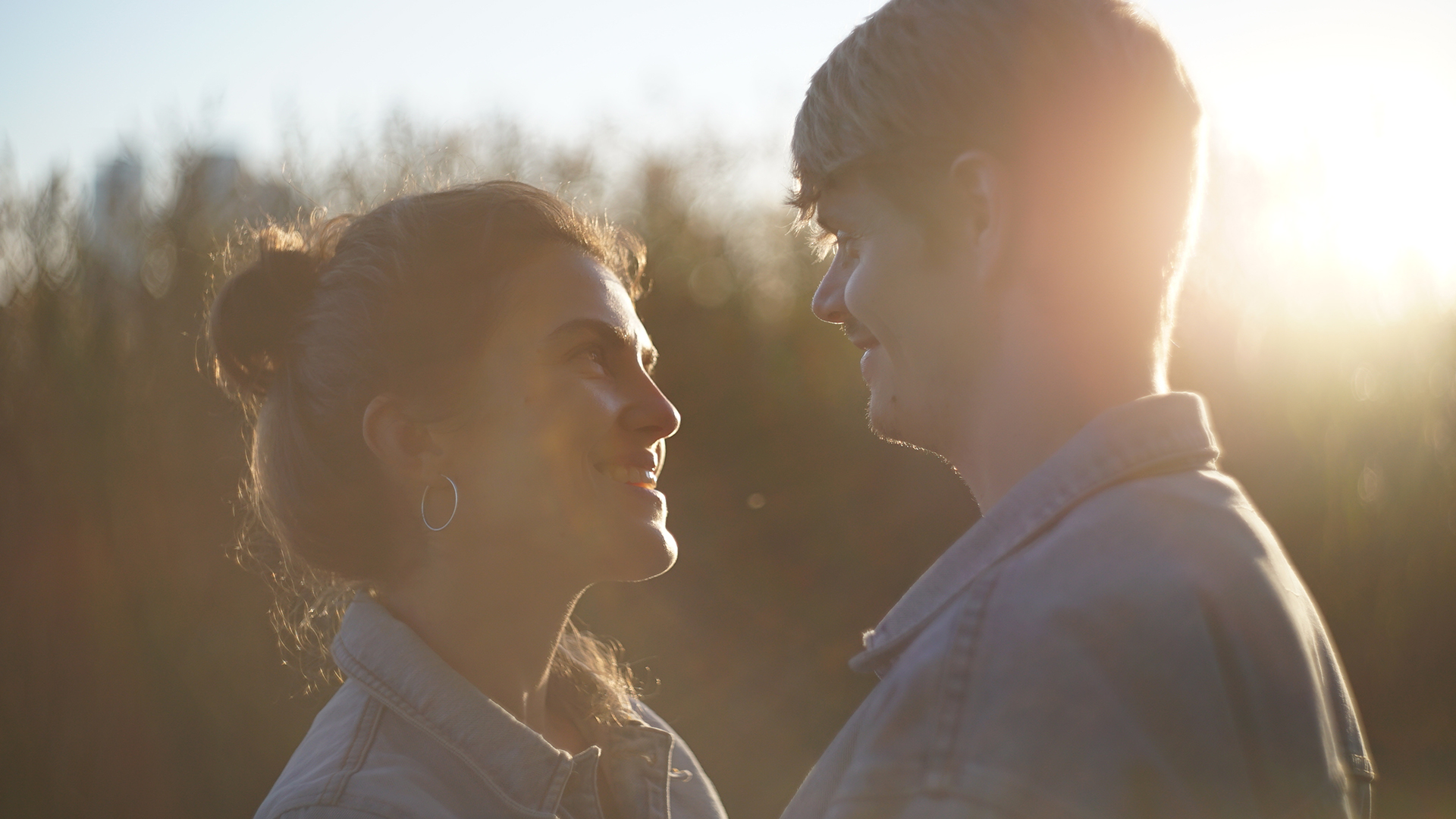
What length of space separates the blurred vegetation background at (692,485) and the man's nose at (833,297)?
252cm

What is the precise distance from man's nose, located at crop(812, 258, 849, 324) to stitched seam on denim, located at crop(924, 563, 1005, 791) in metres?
0.66

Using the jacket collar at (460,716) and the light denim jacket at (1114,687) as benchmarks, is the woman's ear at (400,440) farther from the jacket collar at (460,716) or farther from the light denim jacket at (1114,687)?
the light denim jacket at (1114,687)

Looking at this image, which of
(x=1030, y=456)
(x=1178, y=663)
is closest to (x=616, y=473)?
(x=1030, y=456)

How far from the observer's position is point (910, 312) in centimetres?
150

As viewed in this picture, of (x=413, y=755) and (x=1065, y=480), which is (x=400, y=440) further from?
(x=1065, y=480)

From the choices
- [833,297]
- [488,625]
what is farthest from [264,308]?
[833,297]

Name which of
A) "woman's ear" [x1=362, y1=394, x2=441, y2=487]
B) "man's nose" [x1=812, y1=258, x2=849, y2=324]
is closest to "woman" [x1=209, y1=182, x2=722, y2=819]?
"woman's ear" [x1=362, y1=394, x2=441, y2=487]

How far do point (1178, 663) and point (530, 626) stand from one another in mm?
1556

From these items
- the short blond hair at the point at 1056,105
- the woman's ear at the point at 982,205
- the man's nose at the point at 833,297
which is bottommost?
the man's nose at the point at 833,297

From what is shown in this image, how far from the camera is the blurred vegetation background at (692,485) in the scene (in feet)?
13.3

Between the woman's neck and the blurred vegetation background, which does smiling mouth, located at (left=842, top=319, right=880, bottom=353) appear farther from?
the blurred vegetation background

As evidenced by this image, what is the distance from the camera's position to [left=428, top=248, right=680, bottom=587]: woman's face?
220 cm

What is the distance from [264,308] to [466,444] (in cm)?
60

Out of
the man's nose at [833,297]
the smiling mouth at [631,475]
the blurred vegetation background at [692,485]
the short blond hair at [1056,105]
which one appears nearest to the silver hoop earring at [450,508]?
the smiling mouth at [631,475]
